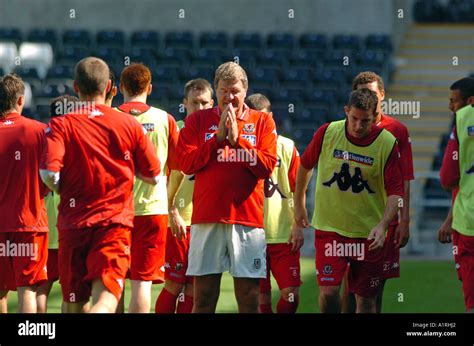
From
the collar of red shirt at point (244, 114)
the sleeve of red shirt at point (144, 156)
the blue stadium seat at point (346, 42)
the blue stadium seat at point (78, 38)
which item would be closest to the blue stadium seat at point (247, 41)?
the blue stadium seat at point (346, 42)

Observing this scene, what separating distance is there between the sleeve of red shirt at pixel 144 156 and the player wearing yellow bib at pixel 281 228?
2.39 m

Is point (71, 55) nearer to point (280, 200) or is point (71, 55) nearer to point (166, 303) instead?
point (280, 200)

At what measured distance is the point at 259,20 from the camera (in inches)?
→ 979

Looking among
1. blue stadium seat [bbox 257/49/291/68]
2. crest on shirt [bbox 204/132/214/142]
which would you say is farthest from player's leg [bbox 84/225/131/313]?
blue stadium seat [bbox 257/49/291/68]

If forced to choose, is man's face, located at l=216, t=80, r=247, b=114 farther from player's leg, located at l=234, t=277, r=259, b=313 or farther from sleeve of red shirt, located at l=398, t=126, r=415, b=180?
sleeve of red shirt, located at l=398, t=126, r=415, b=180

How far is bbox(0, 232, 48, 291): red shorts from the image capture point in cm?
884

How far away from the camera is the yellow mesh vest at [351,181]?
9.23 m

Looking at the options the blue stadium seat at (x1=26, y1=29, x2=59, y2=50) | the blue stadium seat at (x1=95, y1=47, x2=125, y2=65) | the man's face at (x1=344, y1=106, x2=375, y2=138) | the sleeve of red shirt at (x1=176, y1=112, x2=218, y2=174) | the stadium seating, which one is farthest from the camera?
the blue stadium seat at (x1=26, y1=29, x2=59, y2=50)

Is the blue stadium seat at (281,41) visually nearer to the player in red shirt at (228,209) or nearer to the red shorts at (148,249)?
the red shorts at (148,249)

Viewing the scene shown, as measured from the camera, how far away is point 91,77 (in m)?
7.93

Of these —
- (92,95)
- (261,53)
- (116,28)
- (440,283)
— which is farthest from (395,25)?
(92,95)

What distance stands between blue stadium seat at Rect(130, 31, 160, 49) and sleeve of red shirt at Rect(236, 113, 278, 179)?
49.7 feet

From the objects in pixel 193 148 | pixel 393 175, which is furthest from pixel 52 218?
pixel 393 175

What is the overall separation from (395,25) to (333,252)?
1644 cm
